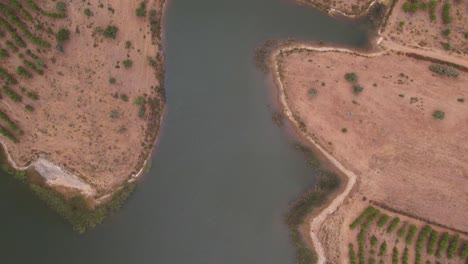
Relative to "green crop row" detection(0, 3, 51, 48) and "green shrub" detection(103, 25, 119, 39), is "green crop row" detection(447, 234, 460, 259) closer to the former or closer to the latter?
"green shrub" detection(103, 25, 119, 39)

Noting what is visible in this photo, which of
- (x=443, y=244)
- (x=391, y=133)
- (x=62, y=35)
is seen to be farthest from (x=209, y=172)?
(x=443, y=244)

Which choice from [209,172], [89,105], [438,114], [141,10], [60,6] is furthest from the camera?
[209,172]

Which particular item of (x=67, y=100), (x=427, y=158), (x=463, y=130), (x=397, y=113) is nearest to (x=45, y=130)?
(x=67, y=100)

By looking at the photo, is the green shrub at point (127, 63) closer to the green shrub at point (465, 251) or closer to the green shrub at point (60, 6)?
the green shrub at point (60, 6)

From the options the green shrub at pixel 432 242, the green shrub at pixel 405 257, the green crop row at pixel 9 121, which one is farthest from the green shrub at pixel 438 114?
the green crop row at pixel 9 121

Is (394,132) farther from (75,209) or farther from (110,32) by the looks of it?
(75,209)

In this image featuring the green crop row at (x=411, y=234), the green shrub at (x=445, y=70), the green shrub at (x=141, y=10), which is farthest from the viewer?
the green shrub at (x=141, y=10)
